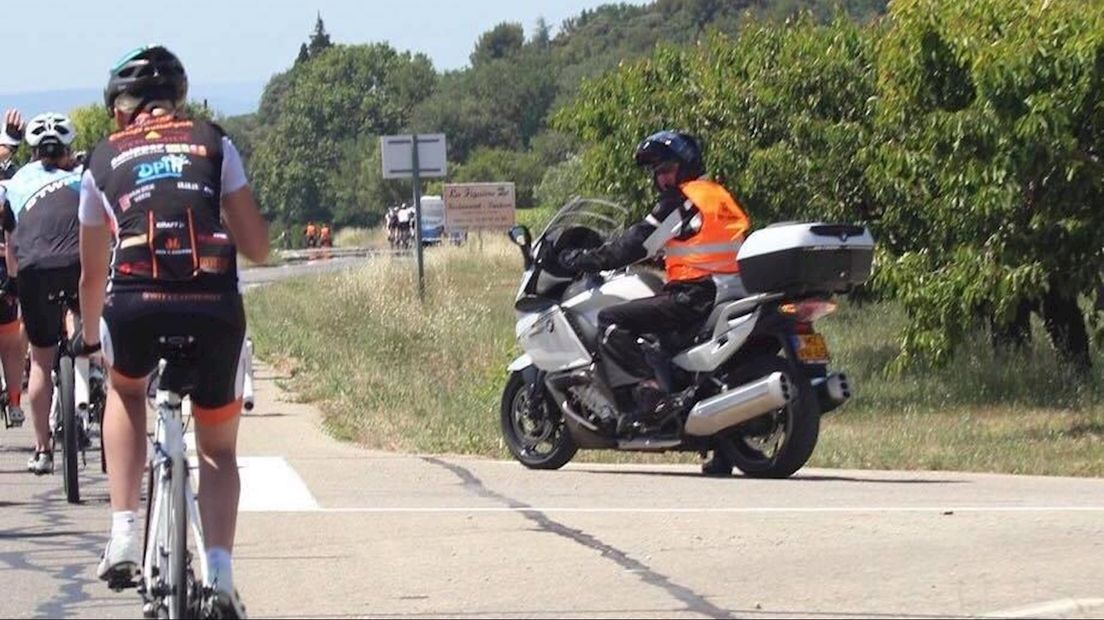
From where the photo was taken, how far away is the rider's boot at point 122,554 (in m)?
6.43

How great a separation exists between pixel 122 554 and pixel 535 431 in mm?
6118

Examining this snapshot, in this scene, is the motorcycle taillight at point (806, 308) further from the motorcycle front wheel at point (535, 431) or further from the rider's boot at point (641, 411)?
the motorcycle front wheel at point (535, 431)

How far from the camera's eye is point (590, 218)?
42.7 ft

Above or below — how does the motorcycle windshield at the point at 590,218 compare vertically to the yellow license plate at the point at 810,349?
above

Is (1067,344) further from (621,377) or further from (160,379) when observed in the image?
(160,379)

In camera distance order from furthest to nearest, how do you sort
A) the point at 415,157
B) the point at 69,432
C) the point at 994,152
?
1. the point at 415,157
2. the point at 994,152
3. the point at 69,432

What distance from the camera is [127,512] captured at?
6.46 m

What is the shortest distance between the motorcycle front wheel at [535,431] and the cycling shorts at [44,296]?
2716mm

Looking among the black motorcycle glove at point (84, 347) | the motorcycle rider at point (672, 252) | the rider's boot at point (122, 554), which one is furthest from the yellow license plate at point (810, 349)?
the rider's boot at point (122, 554)

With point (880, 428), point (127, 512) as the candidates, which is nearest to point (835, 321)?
point (880, 428)

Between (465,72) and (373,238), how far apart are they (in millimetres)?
43775

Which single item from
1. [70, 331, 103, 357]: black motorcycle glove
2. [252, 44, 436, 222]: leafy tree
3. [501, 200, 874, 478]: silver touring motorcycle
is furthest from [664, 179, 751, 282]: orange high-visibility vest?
[252, 44, 436, 222]: leafy tree

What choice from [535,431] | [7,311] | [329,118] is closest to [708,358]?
[535,431]

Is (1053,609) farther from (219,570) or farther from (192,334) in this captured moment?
(192,334)
